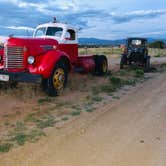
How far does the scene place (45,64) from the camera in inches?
356

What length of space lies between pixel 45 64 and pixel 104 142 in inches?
163

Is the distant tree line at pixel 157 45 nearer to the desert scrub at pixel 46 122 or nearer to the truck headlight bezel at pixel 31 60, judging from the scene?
the truck headlight bezel at pixel 31 60

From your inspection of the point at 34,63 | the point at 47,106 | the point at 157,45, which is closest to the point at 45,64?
the point at 34,63

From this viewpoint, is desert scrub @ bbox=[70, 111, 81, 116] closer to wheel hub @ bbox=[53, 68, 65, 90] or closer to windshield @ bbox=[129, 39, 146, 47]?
wheel hub @ bbox=[53, 68, 65, 90]

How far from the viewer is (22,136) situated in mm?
5594

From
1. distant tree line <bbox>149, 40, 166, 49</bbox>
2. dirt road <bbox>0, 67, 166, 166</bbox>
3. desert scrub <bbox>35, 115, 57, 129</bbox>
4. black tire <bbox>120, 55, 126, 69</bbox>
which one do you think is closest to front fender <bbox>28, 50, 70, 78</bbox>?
dirt road <bbox>0, 67, 166, 166</bbox>

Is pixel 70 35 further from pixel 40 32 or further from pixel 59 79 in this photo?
pixel 59 79

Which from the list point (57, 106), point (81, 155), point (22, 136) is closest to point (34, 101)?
point (57, 106)

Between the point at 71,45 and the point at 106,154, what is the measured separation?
7210 millimetres

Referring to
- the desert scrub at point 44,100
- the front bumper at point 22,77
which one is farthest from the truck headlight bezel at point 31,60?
the desert scrub at point 44,100

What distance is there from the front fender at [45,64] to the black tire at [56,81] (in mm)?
188

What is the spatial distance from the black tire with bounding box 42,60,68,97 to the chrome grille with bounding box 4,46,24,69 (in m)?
0.86

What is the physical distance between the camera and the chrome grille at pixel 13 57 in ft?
30.1

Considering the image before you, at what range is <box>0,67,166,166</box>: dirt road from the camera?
463cm
